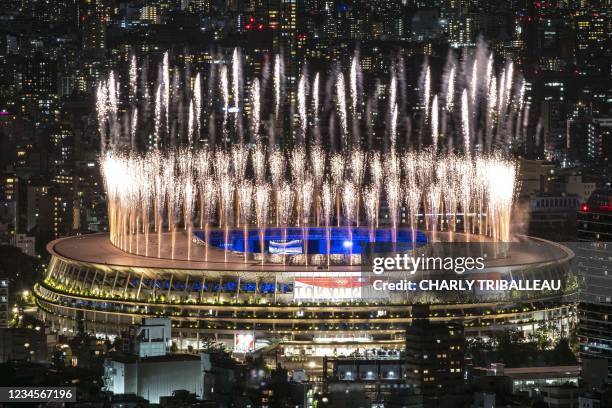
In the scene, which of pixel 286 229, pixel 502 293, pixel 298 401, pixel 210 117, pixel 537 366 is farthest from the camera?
pixel 210 117

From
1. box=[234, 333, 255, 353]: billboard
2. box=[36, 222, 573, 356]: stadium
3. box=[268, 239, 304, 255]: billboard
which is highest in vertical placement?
box=[268, 239, 304, 255]: billboard

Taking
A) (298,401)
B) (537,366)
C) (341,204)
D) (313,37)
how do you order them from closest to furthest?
(298,401), (537,366), (341,204), (313,37)

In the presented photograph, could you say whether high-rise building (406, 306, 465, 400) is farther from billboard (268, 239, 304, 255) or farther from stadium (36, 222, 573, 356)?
billboard (268, 239, 304, 255)

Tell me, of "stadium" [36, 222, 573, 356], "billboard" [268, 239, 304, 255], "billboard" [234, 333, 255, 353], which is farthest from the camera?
"billboard" [268, 239, 304, 255]

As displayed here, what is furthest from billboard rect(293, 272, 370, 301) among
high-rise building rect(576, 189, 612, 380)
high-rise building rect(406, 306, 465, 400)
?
high-rise building rect(576, 189, 612, 380)

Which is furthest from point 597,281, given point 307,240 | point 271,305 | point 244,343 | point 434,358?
point 307,240

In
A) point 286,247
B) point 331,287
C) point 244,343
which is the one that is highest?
point 286,247

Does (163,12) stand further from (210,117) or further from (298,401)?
(298,401)

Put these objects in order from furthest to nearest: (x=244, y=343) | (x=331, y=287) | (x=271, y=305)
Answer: (x=331, y=287), (x=271, y=305), (x=244, y=343)

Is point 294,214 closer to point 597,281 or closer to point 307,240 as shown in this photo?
point 307,240

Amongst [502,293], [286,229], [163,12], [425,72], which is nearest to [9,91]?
[163,12]

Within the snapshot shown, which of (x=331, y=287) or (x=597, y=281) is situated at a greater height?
(x=597, y=281)
